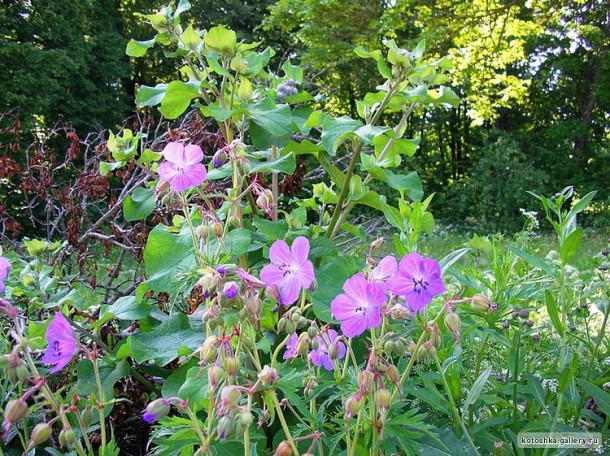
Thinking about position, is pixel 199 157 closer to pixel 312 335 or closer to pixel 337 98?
pixel 312 335

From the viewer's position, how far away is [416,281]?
0.71 metres

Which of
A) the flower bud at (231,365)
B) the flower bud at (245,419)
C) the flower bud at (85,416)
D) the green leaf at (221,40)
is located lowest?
the flower bud at (85,416)

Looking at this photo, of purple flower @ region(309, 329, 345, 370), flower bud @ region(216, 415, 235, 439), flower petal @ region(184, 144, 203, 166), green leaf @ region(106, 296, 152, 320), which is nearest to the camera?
flower bud @ region(216, 415, 235, 439)

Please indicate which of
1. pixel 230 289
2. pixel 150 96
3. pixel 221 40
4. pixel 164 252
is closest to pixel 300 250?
pixel 230 289

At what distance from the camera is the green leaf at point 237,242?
101 cm

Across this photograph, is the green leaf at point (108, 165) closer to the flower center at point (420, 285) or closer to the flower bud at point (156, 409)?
the flower bud at point (156, 409)

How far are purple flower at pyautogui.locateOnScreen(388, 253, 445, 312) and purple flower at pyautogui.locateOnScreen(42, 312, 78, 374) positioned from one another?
47 centimetres

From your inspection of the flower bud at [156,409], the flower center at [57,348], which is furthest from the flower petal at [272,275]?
the flower center at [57,348]

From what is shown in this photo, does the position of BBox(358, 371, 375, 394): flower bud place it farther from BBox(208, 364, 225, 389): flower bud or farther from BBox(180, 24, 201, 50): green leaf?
BBox(180, 24, 201, 50): green leaf

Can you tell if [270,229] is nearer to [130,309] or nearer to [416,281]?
[130,309]

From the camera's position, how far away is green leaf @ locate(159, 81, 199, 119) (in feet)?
4.06

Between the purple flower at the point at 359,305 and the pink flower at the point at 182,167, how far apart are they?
1.20 feet

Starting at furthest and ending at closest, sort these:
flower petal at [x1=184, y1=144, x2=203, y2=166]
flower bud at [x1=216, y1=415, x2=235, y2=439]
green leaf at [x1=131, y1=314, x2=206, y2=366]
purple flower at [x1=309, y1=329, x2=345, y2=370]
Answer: green leaf at [x1=131, y1=314, x2=206, y2=366], flower petal at [x1=184, y1=144, x2=203, y2=166], purple flower at [x1=309, y1=329, x2=345, y2=370], flower bud at [x1=216, y1=415, x2=235, y2=439]

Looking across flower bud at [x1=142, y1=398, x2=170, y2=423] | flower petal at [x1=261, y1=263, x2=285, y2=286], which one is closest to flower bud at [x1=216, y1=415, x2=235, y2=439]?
flower bud at [x1=142, y1=398, x2=170, y2=423]
